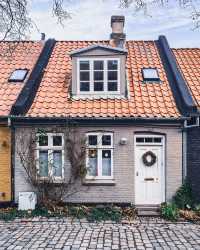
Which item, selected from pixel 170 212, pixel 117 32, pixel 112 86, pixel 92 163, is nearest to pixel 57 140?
pixel 92 163

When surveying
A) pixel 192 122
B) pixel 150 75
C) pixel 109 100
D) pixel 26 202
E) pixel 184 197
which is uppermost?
pixel 150 75

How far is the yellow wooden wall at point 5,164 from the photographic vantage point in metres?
14.4

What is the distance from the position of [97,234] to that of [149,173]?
427 centimetres

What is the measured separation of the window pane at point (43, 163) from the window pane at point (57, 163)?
32 centimetres

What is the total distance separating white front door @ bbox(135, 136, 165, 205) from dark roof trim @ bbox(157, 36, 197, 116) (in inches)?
62.9

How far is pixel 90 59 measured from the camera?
15.6 metres

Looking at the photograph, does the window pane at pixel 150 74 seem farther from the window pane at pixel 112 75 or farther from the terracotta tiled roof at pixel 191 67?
the window pane at pixel 112 75

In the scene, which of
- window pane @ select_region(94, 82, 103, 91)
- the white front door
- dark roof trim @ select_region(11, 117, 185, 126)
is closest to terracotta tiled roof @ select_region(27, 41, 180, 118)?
dark roof trim @ select_region(11, 117, 185, 126)

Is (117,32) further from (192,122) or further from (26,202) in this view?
(26,202)

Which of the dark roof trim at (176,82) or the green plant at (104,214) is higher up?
the dark roof trim at (176,82)

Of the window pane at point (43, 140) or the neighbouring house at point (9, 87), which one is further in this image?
the neighbouring house at point (9, 87)

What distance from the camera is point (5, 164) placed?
14500mm

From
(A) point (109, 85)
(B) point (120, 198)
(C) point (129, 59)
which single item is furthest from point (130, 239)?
(C) point (129, 59)

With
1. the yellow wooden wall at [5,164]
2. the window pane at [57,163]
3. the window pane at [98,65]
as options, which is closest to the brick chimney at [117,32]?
the window pane at [98,65]
